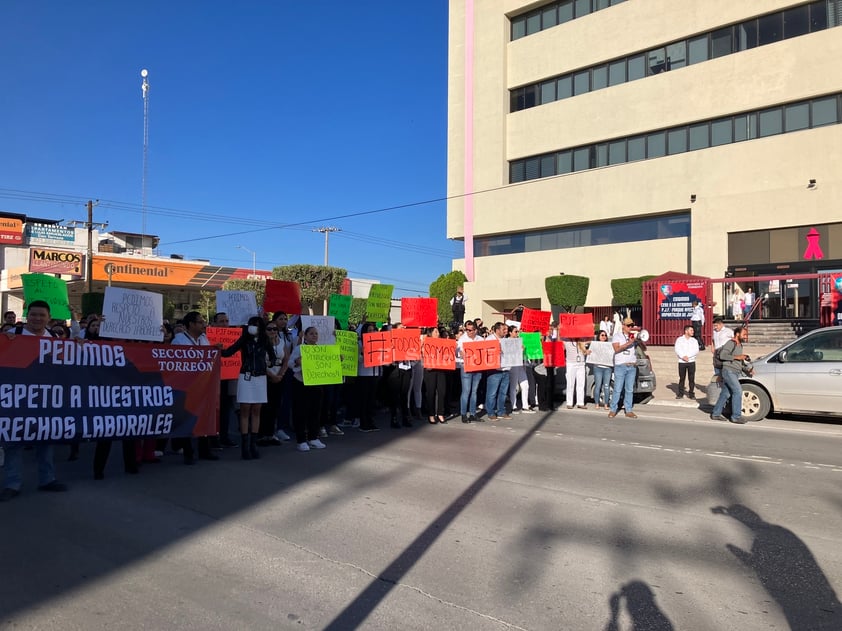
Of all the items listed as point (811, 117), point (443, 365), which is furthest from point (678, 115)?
point (443, 365)

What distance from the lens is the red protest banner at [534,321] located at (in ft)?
42.5

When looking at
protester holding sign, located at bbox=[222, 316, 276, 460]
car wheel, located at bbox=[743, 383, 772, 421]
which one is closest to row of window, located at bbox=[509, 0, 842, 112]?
car wheel, located at bbox=[743, 383, 772, 421]

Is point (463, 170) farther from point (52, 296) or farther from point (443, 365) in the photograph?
point (52, 296)

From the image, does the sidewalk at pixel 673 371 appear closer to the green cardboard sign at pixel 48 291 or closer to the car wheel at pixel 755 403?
the car wheel at pixel 755 403

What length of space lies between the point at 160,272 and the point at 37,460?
4528cm

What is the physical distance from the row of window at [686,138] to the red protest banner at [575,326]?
1861cm

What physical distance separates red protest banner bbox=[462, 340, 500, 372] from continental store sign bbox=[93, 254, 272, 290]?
Answer: 127 ft

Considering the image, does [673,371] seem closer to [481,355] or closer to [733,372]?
[733,372]

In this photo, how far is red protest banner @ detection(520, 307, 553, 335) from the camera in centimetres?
1296

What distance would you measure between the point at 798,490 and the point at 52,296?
34.6 ft

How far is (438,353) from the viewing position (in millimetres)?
11609

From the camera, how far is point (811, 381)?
445 inches

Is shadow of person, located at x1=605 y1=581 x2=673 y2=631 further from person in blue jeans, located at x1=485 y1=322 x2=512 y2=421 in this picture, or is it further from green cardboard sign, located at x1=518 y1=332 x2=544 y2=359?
green cardboard sign, located at x1=518 y1=332 x2=544 y2=359

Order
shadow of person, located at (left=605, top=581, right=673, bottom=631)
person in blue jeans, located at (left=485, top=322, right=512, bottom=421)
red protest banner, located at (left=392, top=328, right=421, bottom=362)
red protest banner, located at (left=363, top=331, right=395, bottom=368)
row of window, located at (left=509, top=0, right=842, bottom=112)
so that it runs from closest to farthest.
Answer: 1. shadow of person, located at (left=605, top=581, right=673, bottom=631)
2. red protest banner, located at (left=363, top=331, right=395, bottom=368)
3. red protest banner, located at (left=392, top=328, right=421, bottom=362)
4. person in blue jeans, located at (left=485, top=322, right=512, bottom=421)
5. row of window, located at (left=509, top=0, right=842, bottom=112)
